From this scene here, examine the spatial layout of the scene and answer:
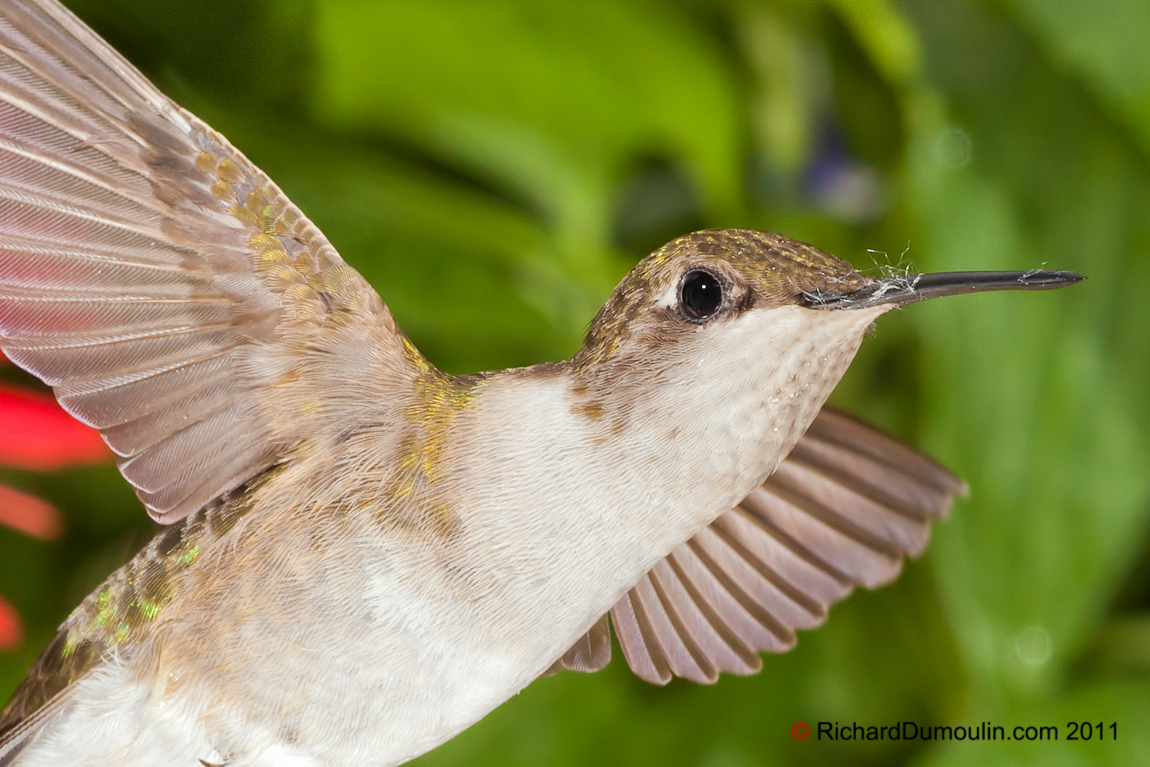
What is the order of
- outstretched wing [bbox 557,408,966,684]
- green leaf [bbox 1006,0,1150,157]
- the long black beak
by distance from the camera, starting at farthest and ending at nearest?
green leaf [bbox 1006,0,1150,157] → outstretched wing [bbox 557,408,966,684] → the long black beak

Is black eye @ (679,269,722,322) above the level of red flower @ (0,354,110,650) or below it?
above

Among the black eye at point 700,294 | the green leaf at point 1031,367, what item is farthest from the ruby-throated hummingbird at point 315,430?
the green leaf at point 1031,367

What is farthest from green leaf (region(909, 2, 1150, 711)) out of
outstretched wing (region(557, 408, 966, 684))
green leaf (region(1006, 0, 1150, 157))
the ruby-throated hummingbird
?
the ruby-throated hummingbird

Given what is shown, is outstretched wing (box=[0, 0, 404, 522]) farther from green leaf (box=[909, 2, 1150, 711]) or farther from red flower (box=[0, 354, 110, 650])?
green leaf (box=[909, 2, 1150, 711])

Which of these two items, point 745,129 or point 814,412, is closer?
point 814,412

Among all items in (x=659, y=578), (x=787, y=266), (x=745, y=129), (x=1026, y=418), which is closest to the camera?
(x=787, y=266)

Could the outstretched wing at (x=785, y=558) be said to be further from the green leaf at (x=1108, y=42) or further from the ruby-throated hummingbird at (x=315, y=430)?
the green leaf at (x=1108, y=42)

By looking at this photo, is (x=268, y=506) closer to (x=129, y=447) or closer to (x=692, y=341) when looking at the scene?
(x=129, y=447)

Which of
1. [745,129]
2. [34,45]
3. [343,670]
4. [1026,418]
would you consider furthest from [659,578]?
[745,129]
